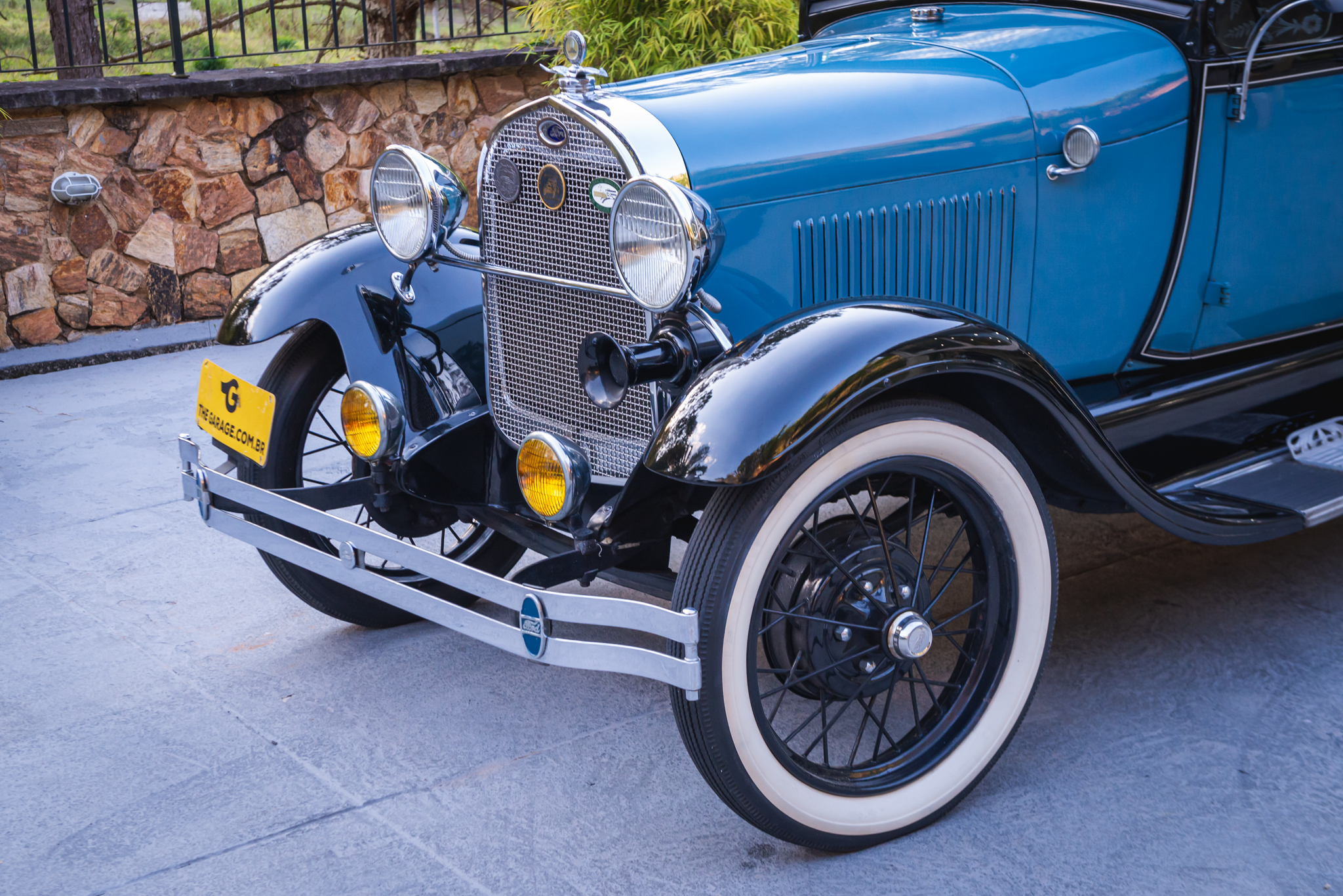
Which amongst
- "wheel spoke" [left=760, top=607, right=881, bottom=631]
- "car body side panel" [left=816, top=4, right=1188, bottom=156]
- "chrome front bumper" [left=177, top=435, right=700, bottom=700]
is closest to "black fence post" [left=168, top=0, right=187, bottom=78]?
"chrome front bumper" [left=177, top=435, right=700, bottom=700]

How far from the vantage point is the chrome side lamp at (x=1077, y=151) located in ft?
8.14

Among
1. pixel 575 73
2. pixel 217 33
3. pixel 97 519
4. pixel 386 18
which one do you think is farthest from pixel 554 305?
pixel 386 18

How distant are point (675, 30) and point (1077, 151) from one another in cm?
323

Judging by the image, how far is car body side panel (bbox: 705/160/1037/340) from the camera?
2.23 m

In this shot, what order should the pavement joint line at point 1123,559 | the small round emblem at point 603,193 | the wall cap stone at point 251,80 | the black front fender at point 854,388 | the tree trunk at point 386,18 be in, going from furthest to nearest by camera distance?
the tree trunk at point 386,18 → the wall cap stone at point 251,80 → the pavement joint line at point 1123,559 → the small round emblem at point 603,193 → the black front fender at point 854,388

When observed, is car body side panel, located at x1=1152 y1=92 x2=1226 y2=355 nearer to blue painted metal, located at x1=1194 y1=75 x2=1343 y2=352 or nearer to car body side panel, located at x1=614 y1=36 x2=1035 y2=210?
blue painted metal, located at x1=1194 y1=75 x2=1343 y2=352

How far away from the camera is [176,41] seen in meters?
5.49

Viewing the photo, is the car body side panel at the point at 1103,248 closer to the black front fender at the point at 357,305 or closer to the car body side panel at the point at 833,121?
the car body side panel at the point at 833,121

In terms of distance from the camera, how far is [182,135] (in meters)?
5.46

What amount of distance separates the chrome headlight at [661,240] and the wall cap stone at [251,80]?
4.07 meters

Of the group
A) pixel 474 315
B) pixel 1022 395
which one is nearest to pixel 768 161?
pixel 1022 395

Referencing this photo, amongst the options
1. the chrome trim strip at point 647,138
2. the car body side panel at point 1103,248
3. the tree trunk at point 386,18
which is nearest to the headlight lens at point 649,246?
the chrome trim strip at point 647,138

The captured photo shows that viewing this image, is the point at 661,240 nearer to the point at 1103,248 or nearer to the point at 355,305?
the point at 355,305

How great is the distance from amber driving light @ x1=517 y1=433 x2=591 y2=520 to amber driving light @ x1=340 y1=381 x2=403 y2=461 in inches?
13.5
